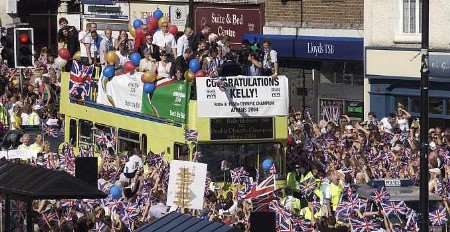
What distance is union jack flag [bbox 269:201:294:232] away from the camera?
17.9 metres

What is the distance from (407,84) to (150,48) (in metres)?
9.72

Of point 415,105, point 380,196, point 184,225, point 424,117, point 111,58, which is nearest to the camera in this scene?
point 184,225

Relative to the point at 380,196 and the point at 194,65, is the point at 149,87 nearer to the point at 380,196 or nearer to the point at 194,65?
the point at 194,65

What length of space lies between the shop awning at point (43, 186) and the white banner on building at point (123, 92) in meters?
7.92

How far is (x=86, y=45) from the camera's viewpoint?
2722 cm

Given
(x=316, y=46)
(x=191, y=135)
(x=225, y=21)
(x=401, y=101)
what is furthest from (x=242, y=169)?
(x=316, y=46)

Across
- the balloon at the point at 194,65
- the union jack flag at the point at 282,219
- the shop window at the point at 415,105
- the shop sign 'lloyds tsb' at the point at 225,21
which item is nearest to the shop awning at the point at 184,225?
the union jack flag at the point at 282,219

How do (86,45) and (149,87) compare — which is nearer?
(149,87)

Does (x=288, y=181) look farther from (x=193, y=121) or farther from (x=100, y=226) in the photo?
(x=100, y=226)

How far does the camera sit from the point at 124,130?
2417 cm

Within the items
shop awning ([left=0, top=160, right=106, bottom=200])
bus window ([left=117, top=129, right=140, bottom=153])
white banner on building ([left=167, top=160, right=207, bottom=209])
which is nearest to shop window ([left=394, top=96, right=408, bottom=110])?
bus window ([left=117, top=129, right=140, bottom=153])

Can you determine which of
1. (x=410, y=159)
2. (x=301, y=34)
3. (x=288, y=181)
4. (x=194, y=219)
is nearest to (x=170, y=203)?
(x=288, y=181)

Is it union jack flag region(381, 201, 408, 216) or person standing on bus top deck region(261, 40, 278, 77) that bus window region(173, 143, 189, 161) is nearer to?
person standing on bus top deck region(261, 40, 278, 77)

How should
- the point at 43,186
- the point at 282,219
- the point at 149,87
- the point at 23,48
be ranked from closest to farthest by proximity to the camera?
the point at 43,186, the point at 282,219, the point at 149,87, the point at 23,48
